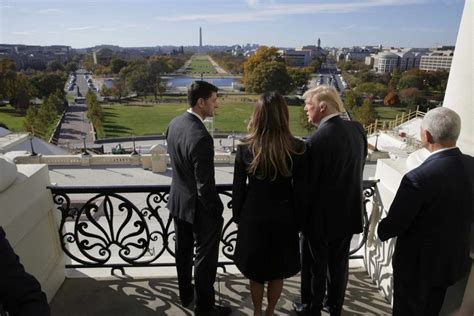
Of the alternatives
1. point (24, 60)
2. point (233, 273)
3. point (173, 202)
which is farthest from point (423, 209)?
point (24, 60)

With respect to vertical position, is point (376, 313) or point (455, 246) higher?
point (455, 246)

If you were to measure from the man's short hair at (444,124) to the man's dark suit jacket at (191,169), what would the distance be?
137 cm

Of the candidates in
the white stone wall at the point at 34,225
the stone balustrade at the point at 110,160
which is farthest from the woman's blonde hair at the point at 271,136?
the stone balustrade at the point at 110,160

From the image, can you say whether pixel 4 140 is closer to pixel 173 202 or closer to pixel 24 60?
pixel 173 202

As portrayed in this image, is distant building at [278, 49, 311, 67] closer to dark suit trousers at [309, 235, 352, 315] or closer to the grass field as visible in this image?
the grass field

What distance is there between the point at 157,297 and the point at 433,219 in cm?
235

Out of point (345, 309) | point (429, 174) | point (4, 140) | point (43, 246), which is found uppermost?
point (429, 174)

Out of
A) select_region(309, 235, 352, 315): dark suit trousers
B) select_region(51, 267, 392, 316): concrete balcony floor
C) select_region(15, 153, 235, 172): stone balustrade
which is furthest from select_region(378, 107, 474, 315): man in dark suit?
select_region(15, 153, 235, 172): stone balustrade

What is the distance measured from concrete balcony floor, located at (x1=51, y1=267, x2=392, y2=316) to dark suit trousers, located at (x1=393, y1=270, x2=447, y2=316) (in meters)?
0.79

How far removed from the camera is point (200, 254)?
2.72 meters

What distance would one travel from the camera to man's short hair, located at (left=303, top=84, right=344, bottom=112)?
236 centimetres

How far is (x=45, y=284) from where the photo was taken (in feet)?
9.61

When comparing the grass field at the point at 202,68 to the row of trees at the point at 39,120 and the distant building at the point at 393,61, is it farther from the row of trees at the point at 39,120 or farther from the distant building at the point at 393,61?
the row of trees at the point at 39,120

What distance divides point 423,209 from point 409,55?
438ft
